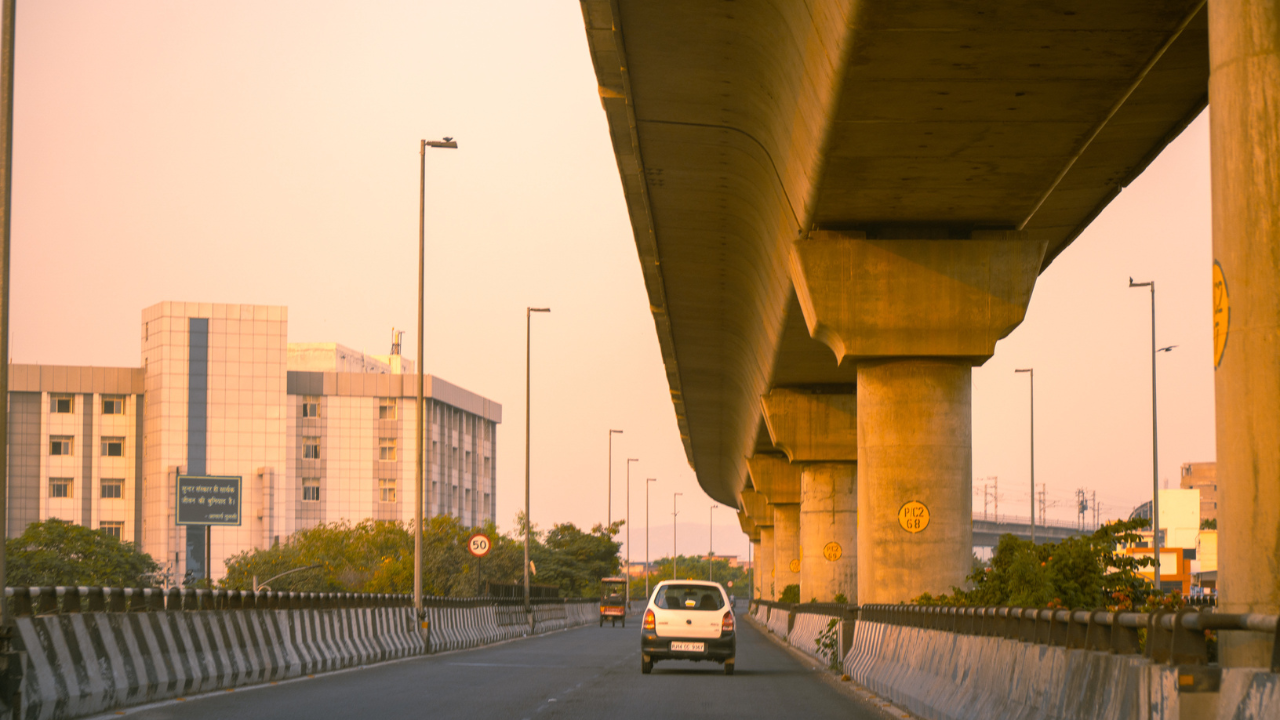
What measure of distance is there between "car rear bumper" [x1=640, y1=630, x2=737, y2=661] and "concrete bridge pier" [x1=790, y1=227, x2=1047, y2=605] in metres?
2.52

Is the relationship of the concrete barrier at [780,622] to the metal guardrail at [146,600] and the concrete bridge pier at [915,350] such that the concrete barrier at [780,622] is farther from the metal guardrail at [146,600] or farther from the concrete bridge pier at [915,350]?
the metal guardrail at [146,600]

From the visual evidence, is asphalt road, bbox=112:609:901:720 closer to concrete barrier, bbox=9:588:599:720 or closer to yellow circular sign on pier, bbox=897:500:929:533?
concrete barrier, bbox=9:588:599:720

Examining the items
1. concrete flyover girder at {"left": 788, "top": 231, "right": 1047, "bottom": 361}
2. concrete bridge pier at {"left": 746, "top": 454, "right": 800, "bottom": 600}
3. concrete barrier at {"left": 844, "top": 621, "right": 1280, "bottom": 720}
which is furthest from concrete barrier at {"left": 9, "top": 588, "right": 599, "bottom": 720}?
concrete bridge pier at {"left": 746, "top": 454, "right": 800, "bottom": 600}

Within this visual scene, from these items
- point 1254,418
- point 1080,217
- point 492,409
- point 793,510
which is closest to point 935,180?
point 1080,217

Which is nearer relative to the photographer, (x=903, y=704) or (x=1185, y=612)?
(x=1185, y=612)

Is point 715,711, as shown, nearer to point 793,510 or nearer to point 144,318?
point 793,510

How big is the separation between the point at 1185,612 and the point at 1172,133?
11575 millimetres

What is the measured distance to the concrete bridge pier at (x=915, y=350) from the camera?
832 inches

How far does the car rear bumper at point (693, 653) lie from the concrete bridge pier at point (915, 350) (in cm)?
252

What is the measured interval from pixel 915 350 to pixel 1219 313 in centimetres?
1262

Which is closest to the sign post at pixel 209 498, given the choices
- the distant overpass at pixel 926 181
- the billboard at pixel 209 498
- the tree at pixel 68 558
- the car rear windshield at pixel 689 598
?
the billboard at pixel 209 498

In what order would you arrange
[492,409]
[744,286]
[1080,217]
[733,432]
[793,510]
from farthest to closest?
[492,409]
[793,510]
[733,432]
[744,286]
[1080,217]

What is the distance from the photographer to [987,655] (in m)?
11.8

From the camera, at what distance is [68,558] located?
298 feet
